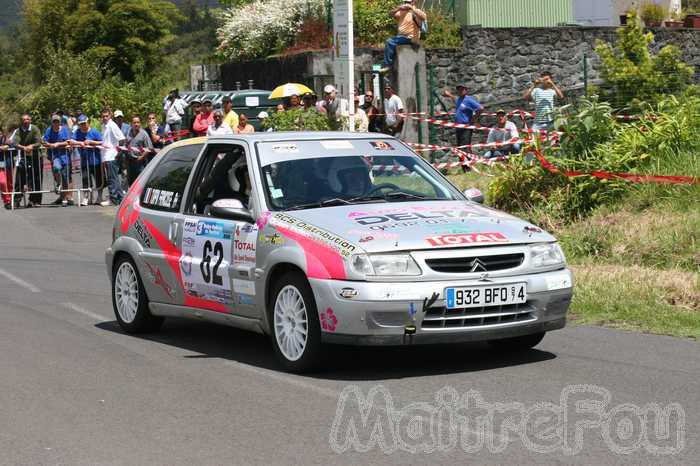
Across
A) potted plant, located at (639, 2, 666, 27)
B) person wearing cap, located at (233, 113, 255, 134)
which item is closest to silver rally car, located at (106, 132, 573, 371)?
person wearing cap, located at (233, 113, 255, 134)

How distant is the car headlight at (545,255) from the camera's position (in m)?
8.65

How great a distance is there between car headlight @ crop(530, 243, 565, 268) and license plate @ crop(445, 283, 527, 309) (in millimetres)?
270

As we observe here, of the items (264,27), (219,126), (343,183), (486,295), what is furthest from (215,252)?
(264,27)

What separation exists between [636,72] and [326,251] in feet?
57.1

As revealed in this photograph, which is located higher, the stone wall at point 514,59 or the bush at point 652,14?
the bush at point 652,14

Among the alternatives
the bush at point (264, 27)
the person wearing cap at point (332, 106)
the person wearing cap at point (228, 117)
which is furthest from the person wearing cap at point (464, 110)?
the bush at point (264, 27)

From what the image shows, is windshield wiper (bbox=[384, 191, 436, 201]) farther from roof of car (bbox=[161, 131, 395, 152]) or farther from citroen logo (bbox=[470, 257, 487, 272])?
citroen logo (bbox=[470, 257, 487, 272])

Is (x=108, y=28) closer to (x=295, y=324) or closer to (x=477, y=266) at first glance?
(x=295, y=324)

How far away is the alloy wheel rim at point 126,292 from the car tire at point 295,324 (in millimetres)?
2358

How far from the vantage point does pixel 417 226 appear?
28.0 feet

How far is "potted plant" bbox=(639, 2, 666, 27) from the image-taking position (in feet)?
125

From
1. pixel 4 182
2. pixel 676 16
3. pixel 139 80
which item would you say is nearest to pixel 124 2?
pixel 139 80

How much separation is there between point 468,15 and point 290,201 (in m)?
25.0

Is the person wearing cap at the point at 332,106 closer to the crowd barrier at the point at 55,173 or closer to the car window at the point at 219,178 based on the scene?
the crowd barrier at the point at 55,173
